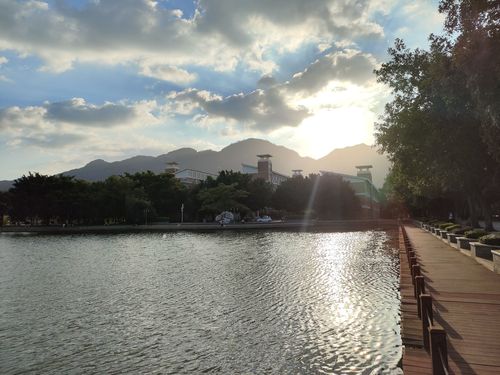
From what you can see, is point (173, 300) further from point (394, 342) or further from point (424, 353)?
point (424, 353)

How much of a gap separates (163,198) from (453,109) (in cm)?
8666

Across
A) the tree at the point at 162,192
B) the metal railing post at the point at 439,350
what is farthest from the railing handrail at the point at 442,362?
the tree at the point at 162,192

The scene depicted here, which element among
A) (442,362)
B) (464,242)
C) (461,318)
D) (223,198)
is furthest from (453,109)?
(223,198)

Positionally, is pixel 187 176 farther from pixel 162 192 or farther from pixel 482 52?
pixel 482 52

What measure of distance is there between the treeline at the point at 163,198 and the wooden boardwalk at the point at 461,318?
254ft

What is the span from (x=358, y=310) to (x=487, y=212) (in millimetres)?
26289

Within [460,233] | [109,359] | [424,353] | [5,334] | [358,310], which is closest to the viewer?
[424,353]

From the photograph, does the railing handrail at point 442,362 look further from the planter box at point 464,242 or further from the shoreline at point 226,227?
the shoreline at point 226,227

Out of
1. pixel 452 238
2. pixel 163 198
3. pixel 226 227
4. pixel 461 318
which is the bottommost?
pixel 226 227

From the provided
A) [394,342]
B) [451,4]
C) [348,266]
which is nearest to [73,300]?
[394,342]

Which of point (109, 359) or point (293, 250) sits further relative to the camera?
point (293, 250)

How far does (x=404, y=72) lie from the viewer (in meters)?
33.0

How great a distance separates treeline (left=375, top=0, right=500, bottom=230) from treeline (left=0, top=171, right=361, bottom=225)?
54.7 meters

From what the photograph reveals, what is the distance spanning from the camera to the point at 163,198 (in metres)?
102
